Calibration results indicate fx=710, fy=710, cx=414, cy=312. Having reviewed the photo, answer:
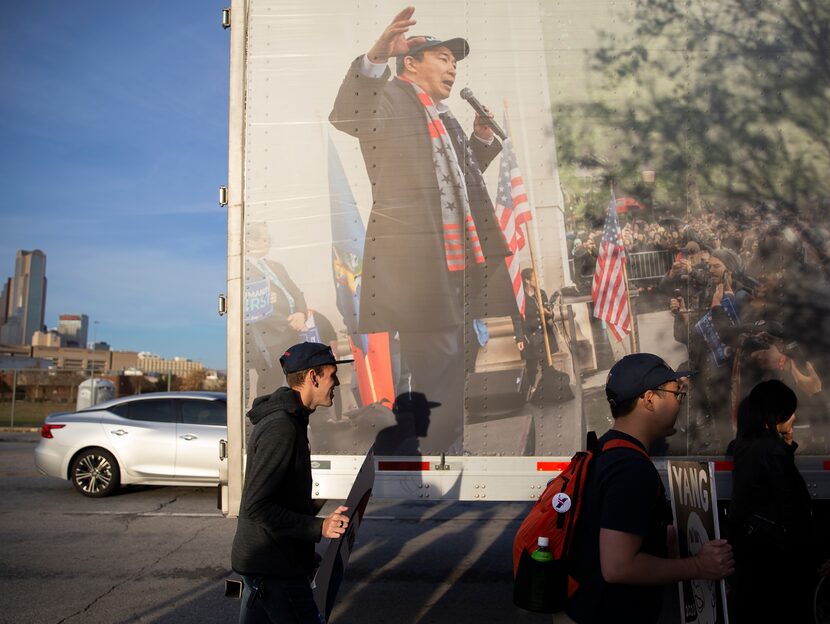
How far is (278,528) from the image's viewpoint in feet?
9.16

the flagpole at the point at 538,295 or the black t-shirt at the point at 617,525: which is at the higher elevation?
the flagpole at the point at 538,295

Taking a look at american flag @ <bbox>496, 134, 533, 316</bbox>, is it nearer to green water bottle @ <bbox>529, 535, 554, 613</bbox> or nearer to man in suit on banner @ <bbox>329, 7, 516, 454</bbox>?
man in suit on banner @ <bbox>329, 7, 516, 454</bbox>

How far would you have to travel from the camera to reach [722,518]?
4746 mm

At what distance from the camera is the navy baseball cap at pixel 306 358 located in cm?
305

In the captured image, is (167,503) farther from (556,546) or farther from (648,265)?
(556,546)

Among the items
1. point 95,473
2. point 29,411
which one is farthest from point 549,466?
point 29,411

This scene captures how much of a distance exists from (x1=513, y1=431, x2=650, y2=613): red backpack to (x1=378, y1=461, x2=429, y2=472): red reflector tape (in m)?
2.08

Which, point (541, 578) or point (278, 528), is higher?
point (278, 528)

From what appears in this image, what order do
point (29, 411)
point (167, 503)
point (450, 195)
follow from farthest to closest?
point (29, 411), point (167, 503), point (450, 195)

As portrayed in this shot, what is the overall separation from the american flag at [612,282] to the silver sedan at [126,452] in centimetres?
721

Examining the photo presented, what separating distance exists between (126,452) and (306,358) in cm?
849

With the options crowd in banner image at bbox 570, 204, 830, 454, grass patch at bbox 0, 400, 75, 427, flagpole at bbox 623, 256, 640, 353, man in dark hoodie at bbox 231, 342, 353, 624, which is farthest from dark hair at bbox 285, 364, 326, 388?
grass patch at bbox 0, 400, 75, 427

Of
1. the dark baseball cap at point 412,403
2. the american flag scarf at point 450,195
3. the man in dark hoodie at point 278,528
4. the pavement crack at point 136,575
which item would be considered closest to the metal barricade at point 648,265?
the american flag scarf at point 450,195

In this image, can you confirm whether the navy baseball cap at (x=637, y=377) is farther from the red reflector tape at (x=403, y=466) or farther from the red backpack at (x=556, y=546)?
the red reflector tape at (x=403, y=466)
